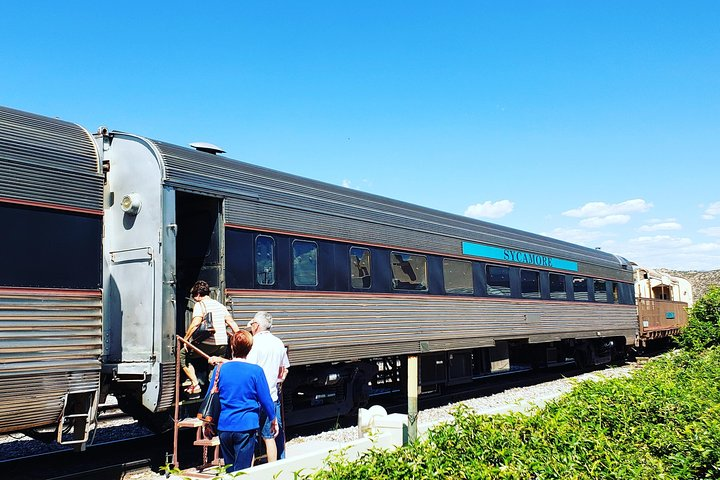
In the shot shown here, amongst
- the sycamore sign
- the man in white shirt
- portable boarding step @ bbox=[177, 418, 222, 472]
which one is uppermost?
the sycamore sign

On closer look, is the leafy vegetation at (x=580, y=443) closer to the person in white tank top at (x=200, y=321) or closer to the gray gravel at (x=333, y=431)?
the gray gravel at (x=333, y=431)

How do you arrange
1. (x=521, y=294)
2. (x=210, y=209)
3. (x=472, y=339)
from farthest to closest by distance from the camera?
(x=521, y=294), (x=472, y=339), (x=210, y=209)

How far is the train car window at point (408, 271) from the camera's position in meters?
Result: 11.3

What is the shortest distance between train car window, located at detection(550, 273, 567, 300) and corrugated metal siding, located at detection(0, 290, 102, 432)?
12.4m

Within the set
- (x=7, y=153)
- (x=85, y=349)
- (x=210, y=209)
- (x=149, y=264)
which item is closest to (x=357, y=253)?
(x=210, y=209)

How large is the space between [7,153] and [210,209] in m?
2.67

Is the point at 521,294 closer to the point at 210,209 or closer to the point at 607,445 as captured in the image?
the point at 210,209

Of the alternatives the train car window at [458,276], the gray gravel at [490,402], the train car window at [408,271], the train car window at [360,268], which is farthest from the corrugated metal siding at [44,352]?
the train car window at [458,276]

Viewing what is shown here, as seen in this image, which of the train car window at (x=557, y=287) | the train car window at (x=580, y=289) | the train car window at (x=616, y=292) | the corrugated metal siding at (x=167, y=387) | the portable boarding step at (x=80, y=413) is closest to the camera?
the portable boarding step at (x=80, y=413)

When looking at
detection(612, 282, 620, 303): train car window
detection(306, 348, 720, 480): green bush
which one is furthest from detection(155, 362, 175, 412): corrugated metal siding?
detection(612, 282, 620, 303): train car window

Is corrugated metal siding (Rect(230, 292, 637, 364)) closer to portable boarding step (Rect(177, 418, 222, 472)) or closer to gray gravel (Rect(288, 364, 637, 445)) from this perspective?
gray gravel (Rect(288, 364, 637, 445))

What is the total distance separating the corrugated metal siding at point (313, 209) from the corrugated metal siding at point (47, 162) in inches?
35.7

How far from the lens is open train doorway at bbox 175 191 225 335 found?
8.24m

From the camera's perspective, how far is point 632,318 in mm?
21219
